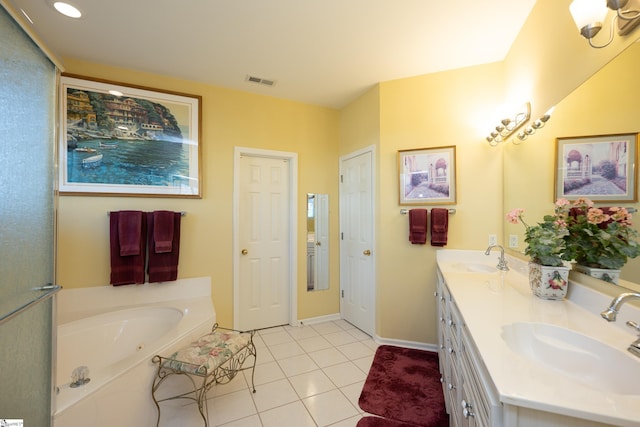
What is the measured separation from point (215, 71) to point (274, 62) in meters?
0.60

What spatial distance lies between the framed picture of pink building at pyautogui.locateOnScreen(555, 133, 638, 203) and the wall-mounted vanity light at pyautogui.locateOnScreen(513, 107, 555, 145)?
0.21 meters

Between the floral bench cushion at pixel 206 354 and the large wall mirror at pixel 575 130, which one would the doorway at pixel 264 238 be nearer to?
the floral bench cushion at pixel 206 354

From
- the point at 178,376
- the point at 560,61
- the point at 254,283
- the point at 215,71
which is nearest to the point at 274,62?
the point at 215,71

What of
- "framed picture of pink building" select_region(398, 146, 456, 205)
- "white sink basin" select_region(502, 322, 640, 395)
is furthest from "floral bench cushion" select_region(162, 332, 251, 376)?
"framed picture of pink building" select_region(398, 146, 456, 205)

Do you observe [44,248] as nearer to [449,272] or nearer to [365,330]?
[449,272]

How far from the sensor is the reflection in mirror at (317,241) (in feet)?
10.3

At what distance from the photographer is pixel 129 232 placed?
2248mm

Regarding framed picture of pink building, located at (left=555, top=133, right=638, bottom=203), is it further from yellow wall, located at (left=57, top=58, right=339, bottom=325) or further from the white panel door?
the white panel door

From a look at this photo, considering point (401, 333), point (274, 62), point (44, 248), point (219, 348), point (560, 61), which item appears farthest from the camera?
point (401, 333)

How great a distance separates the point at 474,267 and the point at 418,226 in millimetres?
552

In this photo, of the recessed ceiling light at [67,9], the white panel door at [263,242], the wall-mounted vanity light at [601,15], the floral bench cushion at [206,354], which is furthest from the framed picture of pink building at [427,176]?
the recessed ceiling light at [67,9]

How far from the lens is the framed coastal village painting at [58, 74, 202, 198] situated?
7.19 ft

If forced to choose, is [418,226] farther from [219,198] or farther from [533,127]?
[219,198]

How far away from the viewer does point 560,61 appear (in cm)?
149
